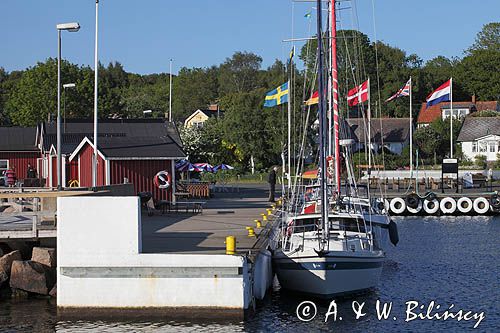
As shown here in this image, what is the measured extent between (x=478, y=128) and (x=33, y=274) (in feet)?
273

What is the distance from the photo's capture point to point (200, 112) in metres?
136

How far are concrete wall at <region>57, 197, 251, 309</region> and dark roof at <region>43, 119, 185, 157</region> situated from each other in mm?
20000

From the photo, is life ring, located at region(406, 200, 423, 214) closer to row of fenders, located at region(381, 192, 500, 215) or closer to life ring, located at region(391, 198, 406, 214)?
row of fenders, located at region(381, 192, 500, 215)

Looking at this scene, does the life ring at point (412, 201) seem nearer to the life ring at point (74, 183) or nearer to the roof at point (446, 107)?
the life ring at point (74, 183)

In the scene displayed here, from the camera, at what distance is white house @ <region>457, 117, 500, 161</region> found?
328 feet

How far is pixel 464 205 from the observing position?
182ft

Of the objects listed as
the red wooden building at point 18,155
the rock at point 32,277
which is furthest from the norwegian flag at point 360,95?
the rock at point 32,277

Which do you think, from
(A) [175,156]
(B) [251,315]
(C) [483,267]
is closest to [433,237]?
A: (C) [483,267]

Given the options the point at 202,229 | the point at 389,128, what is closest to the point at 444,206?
the point at 202,229

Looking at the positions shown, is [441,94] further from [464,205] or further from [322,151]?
[322,151]

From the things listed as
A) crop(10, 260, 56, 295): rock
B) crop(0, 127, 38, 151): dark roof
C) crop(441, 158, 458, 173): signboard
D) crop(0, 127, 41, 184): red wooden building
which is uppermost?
crop(0, 127, 38, 151): dark roof

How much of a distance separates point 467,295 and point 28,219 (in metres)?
15.6

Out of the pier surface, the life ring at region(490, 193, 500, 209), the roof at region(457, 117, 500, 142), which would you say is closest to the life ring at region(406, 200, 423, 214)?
the life ring at region(490, 193, 500, 209)

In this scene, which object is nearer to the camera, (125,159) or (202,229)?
(202,229)
